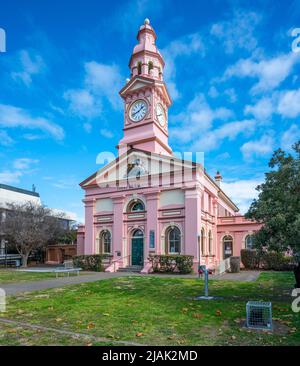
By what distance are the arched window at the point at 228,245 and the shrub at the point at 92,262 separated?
415 inches

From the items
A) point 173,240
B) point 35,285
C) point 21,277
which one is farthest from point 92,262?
point 35,285

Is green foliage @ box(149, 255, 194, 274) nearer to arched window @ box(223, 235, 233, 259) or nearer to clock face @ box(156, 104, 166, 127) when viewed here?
arched window @ box(223, 235, 233, 259)

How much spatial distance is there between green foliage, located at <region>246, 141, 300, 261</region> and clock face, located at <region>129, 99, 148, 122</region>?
788 inches

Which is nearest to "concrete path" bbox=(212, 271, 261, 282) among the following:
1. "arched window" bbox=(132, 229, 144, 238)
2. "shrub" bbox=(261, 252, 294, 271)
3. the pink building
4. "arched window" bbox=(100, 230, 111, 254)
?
the pink building

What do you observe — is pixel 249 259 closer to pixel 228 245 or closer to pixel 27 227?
pixel 228 245

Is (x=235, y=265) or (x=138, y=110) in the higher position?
(x=138, y=110)

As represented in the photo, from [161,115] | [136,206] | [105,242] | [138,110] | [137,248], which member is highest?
[138,110]

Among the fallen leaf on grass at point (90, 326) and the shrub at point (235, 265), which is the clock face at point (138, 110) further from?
the fallen leaf on grass at point (90, 326)

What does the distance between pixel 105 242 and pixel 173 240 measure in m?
6.48

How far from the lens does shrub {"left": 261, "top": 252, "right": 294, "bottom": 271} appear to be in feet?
74.9

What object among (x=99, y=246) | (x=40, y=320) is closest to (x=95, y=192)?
(x=99, y=246)

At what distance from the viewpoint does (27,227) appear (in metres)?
31.2

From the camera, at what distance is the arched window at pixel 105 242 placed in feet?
88.7
